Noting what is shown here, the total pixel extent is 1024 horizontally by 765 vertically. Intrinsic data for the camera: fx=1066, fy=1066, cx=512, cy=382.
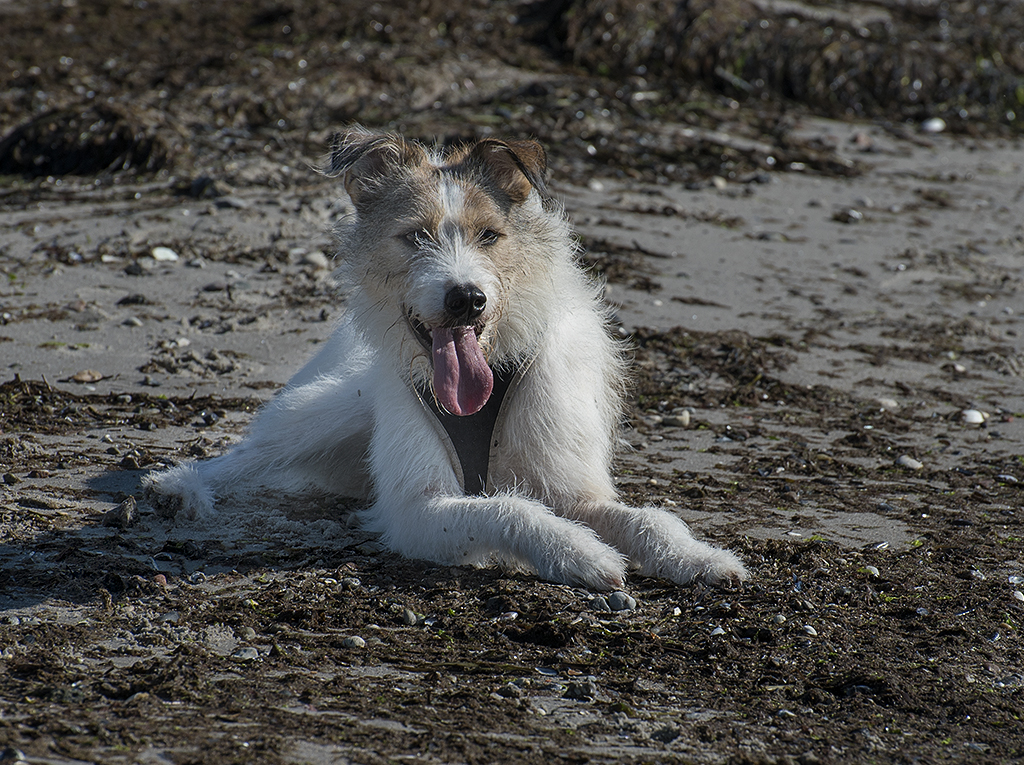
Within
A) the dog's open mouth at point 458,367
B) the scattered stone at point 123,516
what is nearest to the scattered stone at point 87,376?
the scattered stone at point 123,516

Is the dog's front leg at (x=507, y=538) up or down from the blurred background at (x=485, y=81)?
down

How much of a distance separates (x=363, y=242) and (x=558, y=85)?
27.8ft

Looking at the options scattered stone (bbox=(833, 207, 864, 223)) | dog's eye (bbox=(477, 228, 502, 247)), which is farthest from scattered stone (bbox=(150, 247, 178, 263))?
scattered stone (bbox=(833, 207, 864, 223))

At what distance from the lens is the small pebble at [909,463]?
609 centimetres

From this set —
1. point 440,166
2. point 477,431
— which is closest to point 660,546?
point 477,431

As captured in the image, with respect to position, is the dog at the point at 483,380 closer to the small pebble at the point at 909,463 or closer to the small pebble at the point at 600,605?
the small pebble at the point at 600,605

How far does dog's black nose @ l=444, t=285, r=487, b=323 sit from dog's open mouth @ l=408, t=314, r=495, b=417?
0.12 meters

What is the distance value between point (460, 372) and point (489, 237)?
623 mm

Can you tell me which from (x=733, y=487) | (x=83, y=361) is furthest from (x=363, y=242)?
(x=83, y=361)

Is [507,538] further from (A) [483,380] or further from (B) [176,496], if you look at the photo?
(B) [176,496]

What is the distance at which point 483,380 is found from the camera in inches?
183

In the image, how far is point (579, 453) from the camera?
4961mm

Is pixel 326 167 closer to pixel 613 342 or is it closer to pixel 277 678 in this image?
pixel 613 342

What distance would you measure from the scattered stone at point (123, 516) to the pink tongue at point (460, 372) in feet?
5.07
